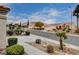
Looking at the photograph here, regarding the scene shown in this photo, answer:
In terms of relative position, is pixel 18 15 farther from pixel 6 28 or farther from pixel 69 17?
pixel 69 17

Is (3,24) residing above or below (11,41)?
above

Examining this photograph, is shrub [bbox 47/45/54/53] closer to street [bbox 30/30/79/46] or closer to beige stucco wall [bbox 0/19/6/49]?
street [bbox 30/30/79/46]

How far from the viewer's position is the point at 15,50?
2.55 m

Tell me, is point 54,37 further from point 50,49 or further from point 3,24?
point 3,24

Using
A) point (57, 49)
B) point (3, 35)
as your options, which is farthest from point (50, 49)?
point (3, 35)

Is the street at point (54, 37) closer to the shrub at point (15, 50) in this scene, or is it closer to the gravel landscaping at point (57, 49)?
the gravel landscaping at point (57, 49)

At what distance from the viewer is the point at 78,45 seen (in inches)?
102

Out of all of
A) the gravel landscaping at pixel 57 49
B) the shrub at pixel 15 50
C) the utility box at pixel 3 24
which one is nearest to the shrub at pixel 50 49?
the gravel landscaping at pixel 57 49

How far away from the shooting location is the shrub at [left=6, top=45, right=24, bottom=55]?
256cm

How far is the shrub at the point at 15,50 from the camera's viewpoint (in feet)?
8.39

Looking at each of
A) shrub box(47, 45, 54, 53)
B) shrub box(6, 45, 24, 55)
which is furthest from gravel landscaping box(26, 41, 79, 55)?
shrub box(6, 45, 24, 55)

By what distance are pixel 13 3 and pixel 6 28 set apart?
312 millimetres
